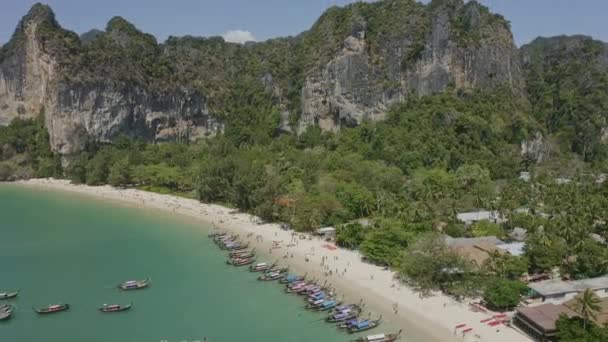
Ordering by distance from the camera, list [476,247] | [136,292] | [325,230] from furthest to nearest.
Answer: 1. [325,230]
2. [476,247]
3. [136,292]

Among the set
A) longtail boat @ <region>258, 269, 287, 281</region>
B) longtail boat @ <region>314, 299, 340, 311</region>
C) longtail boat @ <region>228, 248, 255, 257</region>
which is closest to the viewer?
longtail boat @ <region>314, 299, 340, 311</region>

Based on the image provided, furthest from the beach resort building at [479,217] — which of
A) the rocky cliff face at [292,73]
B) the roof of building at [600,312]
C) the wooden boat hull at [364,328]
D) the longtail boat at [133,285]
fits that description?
the rocky cliff face at [292,73]

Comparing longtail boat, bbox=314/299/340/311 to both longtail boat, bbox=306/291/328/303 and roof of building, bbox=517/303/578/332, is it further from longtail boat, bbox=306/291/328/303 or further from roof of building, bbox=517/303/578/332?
roof of building, bbox=517/303/578/332

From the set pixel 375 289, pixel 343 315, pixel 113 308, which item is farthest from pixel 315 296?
pixel 113 308

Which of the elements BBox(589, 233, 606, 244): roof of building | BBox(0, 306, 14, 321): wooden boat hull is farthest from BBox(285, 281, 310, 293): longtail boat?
BBox(589, 233, 606, 244): roof of building

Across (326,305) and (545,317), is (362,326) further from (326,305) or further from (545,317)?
(545,317)
